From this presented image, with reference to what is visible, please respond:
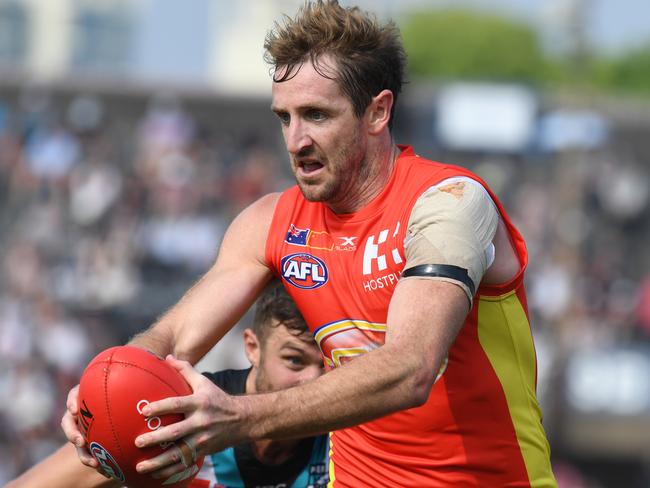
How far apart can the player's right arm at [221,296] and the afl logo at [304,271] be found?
16 cm

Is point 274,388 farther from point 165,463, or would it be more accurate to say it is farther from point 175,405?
point 175,405

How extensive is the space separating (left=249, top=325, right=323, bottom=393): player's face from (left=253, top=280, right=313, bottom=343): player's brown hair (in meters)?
0.03

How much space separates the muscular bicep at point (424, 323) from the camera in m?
3.50

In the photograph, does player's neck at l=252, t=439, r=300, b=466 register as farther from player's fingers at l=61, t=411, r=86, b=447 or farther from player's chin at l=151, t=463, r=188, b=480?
player's chin at l=151, t=463, r=188, b=480

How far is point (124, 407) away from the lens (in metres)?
3.71

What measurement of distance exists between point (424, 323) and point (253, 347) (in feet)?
6.27

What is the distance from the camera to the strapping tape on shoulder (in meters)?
3.67

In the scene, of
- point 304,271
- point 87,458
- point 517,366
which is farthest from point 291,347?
point 87,458

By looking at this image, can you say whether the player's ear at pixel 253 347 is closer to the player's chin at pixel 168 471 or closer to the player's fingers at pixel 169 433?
the player's chin at pixel 168 471

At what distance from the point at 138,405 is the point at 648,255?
17851mm

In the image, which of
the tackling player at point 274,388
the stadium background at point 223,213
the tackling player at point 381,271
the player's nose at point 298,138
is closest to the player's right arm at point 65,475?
the tackling player at point 274,388

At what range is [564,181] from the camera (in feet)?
64.2

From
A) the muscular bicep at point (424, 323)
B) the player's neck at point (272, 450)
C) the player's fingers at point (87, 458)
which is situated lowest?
the player's neck at point (272, 450)

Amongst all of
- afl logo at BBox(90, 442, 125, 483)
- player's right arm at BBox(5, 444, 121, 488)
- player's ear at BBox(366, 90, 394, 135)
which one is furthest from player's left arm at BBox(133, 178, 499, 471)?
player's right arm at BBox(5, 444, 121, 488)
